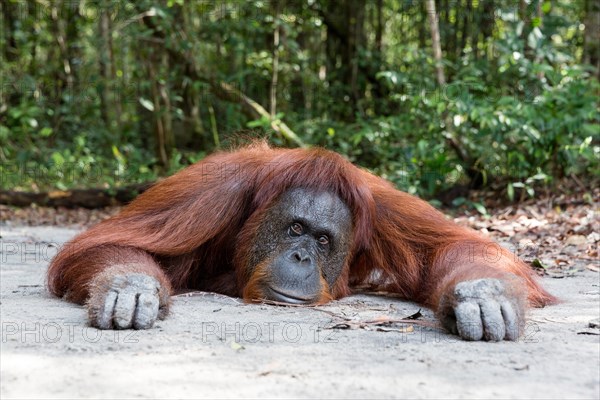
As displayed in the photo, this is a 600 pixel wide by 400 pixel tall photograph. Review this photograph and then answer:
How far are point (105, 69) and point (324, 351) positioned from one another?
966cm

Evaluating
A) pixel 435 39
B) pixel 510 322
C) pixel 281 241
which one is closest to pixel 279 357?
pixel 510 322

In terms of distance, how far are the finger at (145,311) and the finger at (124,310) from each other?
0.02 m

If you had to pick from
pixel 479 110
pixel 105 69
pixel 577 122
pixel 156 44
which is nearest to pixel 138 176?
pixel 156 44

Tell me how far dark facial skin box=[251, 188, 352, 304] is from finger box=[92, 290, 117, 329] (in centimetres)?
72

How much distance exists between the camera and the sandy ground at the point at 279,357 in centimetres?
217

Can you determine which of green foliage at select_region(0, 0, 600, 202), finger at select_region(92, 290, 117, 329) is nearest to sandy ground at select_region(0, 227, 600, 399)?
finger at select_region(92, 290, 117, 329)

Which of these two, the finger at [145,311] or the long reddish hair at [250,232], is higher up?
the long reddish hair at [250,232]

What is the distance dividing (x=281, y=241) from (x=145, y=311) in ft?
2.76

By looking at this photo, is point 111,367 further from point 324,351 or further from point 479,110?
point 479,110

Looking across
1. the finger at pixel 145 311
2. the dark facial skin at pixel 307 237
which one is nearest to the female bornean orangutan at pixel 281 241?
the dark facial skin at pixel 307 237

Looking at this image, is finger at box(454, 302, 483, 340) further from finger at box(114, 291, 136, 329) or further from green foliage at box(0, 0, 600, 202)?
green foliage at box(0, 0, 600, 202)

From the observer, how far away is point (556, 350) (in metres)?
2.66

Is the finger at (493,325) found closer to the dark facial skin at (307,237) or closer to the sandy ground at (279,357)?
the sandy ground at (279,357)

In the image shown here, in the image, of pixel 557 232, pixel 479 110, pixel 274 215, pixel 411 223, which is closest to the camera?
pixel 274 215
